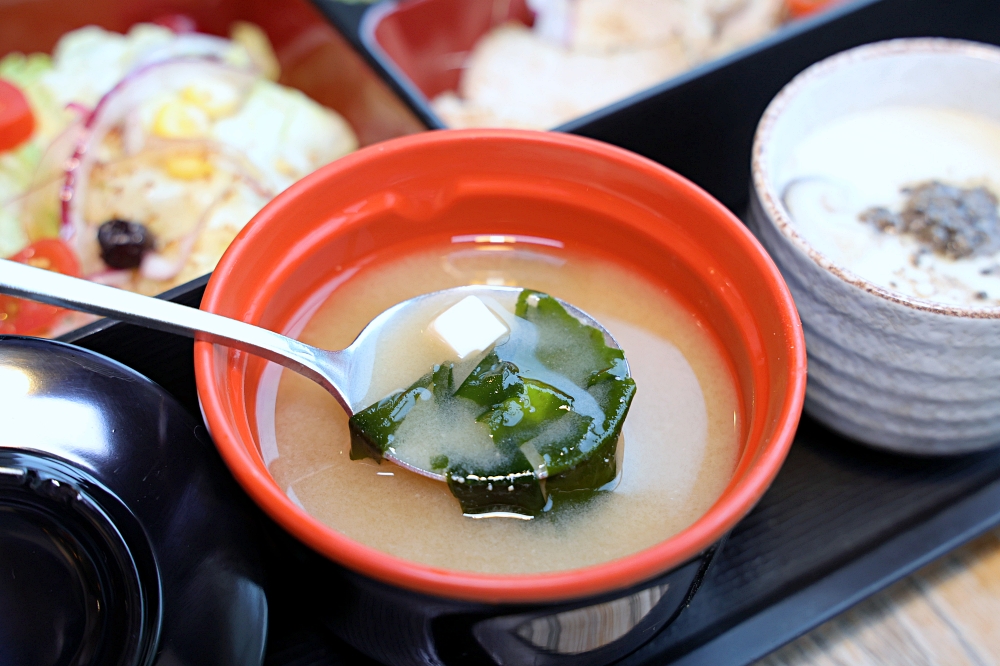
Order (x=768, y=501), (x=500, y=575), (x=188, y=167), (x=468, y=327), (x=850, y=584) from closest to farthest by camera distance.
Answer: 1. (x=500, y=575)
2. (x=468, y=327)
3. (x=850, y=584)
4. (x=768, y=501)
5. (x=188, y=167)

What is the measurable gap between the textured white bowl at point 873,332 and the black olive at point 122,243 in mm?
1059

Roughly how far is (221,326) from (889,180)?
1.14m

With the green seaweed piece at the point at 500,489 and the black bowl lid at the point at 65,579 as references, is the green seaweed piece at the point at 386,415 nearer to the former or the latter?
the green seaweed piece at the point at 500,489

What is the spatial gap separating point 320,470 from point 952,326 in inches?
32.8

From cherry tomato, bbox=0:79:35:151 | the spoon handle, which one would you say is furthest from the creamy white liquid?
cherry tomato, bbox=0:79:35:151

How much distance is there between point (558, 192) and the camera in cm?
114

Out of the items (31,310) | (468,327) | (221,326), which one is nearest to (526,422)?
(468,327)

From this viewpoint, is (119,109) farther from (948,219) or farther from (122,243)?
(948,219)

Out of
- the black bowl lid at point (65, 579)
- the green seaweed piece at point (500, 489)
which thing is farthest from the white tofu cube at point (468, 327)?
the black bowl lid at point (65, 579)

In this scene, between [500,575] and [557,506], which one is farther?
[557,506]

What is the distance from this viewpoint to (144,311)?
0.86 m

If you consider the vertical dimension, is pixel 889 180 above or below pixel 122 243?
below

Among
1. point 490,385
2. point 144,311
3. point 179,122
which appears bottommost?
point 490,385

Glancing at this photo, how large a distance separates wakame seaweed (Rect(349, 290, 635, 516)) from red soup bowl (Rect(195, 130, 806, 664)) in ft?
0.47
